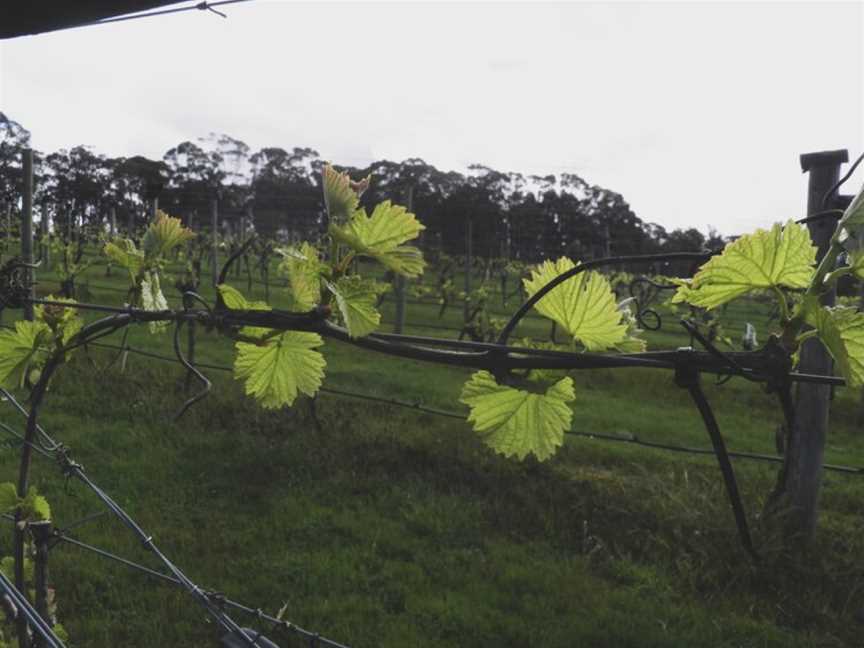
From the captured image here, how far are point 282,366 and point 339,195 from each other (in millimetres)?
219

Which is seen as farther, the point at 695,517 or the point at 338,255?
the point at 695,517

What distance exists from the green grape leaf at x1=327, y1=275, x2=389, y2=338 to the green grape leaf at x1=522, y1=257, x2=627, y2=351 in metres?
0.14

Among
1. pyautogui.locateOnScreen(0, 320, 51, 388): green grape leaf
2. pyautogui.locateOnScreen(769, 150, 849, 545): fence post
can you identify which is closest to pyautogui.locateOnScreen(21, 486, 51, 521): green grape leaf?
pyautogui.locateOnScreen(0, 320, 51, 388): green grape leaf

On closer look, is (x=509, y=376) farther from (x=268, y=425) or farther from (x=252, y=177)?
(x=252, y=177)

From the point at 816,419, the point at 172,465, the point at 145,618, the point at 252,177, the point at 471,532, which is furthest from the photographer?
the point at 252,177

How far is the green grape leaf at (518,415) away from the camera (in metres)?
0.56

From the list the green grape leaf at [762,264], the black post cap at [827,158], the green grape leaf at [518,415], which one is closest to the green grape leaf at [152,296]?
the green grape leaf at [518,415]

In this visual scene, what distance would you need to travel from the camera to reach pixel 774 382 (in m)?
0.47

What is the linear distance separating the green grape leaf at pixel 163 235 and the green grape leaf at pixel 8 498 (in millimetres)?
468

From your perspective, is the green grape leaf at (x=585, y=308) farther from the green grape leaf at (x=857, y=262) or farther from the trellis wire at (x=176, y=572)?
the trellis wire at (x=176, y=572)

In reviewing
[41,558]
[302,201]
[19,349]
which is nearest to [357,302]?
[19,349]

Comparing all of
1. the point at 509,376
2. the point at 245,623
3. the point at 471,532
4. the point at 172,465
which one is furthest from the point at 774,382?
the point at 172,465

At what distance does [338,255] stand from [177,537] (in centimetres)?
322

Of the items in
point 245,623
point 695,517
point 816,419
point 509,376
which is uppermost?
point 509,376
